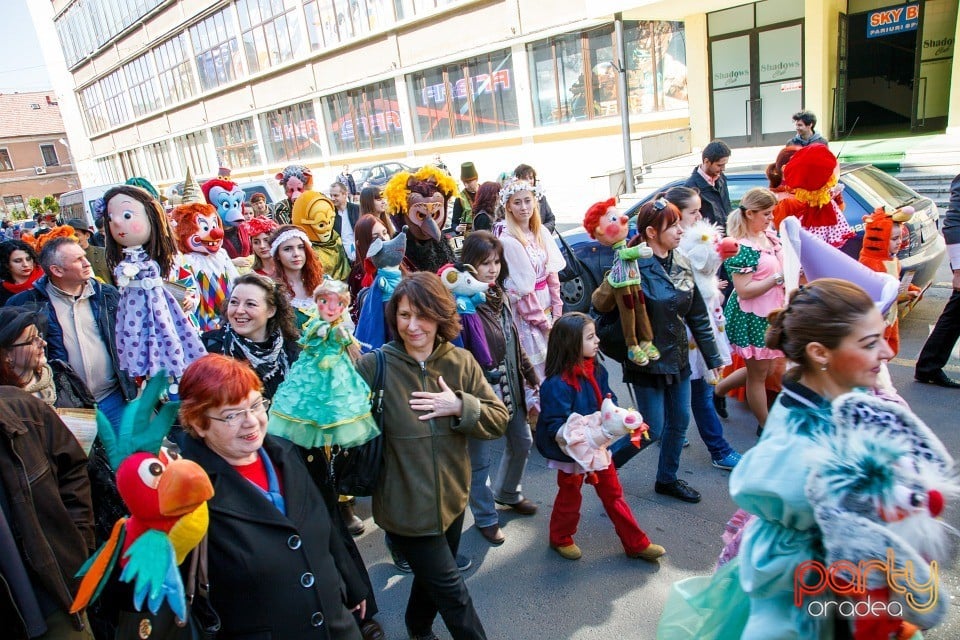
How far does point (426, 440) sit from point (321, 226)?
2590 mm

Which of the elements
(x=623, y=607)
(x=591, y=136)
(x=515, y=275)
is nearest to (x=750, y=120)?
(x=591, y=136)

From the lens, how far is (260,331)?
9.87 feet

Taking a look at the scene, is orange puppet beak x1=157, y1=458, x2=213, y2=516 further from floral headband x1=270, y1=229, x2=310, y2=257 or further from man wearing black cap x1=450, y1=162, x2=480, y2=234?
man wearing black cap x1=450, y1=162, x2=480, y2=234

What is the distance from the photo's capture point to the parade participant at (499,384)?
11.4 feet

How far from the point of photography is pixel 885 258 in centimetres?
414

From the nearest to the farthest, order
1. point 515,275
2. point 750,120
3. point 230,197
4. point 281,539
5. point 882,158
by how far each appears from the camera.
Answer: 1. point 281,539
2. point 515,275
3. point 230,197
4. point 882,158
5. point 750,120

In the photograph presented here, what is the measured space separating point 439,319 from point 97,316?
7.13ft

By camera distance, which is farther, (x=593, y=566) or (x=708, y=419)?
(x=708, y=419)

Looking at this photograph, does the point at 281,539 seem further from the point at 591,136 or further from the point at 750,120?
the point at 591,136

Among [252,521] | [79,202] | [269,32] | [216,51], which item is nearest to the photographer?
[252,521]

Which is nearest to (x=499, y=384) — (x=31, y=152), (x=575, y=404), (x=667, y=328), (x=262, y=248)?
(x=575, y=404)

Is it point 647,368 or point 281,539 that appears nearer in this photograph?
point 281,539

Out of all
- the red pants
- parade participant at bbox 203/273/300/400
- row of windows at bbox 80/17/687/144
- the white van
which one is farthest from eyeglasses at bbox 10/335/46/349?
the white van

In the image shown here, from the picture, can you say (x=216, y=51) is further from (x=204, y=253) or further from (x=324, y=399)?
(x=324, y=399)
